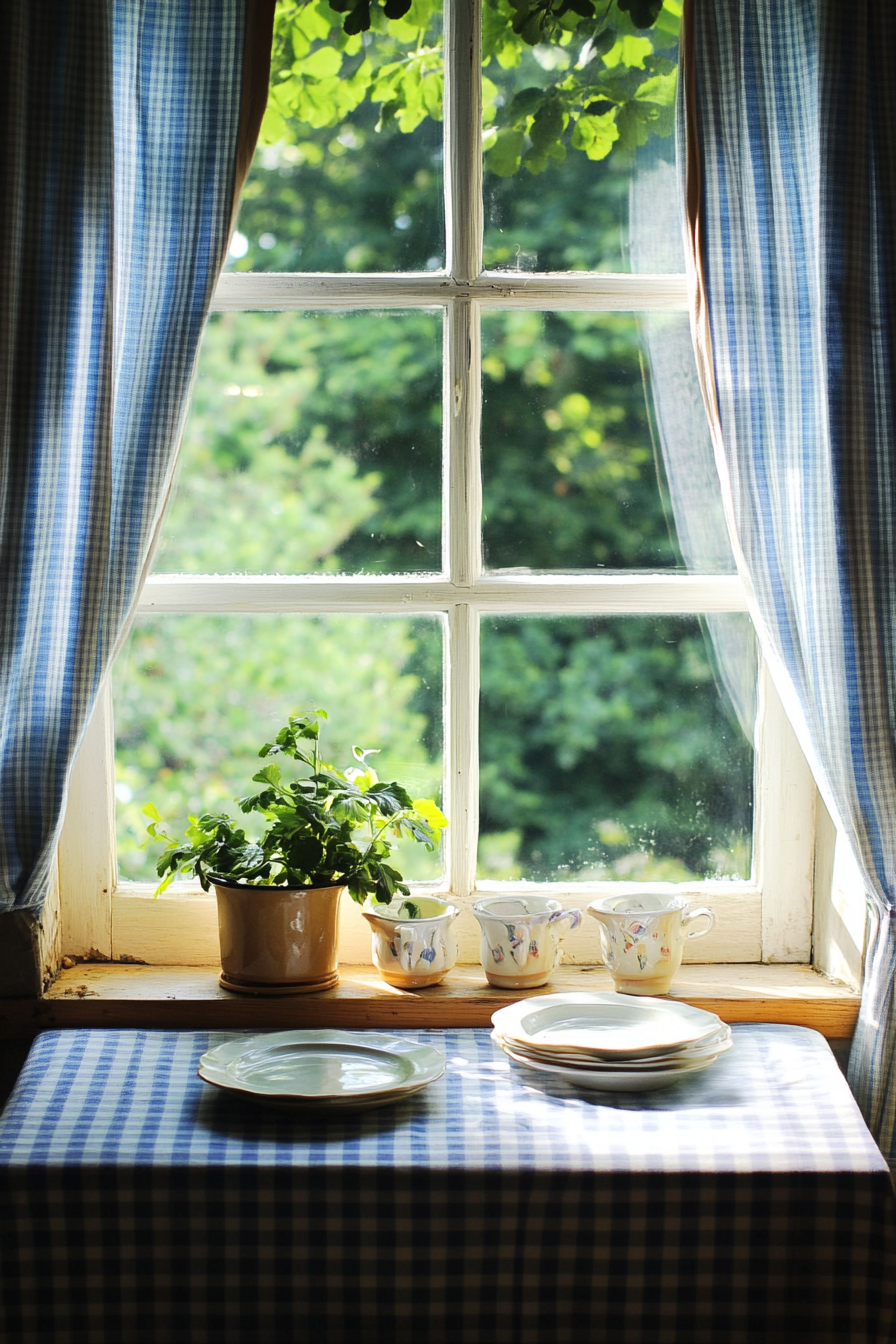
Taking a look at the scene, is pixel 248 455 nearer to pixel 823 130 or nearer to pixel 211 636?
pixel 211 636

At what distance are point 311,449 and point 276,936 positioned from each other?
688 millimetres

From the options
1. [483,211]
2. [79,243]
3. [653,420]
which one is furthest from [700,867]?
[79,243]

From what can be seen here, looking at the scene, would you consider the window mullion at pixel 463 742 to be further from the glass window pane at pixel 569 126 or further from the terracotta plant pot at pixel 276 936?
the glass window pane at pixel 569 126

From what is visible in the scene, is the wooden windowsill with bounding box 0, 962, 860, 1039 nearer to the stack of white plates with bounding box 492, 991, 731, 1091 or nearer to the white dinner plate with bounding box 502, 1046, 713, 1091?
the stack of white plates with bounding box 492, 991, 731, 1091

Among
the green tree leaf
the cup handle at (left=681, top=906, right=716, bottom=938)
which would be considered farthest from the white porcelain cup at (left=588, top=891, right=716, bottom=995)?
the green tree leaf

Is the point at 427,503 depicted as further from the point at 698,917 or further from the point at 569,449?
the point at 698,917

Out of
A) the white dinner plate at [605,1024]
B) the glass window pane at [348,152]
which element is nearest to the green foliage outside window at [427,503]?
the glass window pane at [348,152]

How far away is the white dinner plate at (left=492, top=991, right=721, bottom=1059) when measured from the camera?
1.29 m

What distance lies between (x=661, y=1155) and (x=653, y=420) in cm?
98

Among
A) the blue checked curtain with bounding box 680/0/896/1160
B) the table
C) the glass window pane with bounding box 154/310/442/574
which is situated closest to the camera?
the table

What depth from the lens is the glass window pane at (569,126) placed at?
5.08ft

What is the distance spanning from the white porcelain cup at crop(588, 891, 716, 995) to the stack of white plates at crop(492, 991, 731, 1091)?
0.14 feet

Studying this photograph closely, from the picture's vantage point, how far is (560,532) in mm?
1630

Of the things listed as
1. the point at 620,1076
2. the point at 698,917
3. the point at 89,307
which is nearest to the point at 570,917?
the point at 698,917
